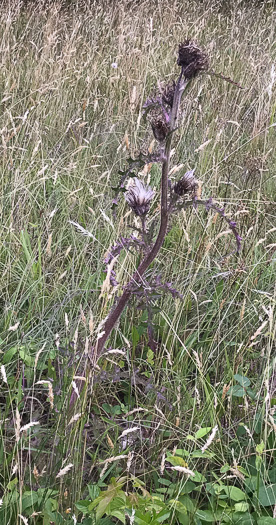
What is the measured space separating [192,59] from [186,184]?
307mm

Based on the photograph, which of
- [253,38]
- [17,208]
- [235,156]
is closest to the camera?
[17,208]

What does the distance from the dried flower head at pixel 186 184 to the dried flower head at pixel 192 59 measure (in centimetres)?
24

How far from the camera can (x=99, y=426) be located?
144 cm

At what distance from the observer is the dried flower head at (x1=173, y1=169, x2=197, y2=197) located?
131cm

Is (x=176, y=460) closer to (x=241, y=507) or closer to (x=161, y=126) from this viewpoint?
(x=241, y=507)

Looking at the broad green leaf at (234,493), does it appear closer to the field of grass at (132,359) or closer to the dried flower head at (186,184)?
the field of grass at (132,359)

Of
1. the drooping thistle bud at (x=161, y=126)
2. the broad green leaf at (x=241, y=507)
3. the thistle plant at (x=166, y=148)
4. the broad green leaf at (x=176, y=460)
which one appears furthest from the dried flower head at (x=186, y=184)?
the broad green leaf at (x=241, y=507)

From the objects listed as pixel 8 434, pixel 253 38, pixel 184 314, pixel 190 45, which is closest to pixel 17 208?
pixel 184 314

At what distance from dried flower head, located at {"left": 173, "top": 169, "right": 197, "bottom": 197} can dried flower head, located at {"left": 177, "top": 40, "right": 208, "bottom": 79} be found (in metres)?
0.24

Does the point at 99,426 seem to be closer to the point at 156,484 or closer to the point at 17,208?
the point at 156,484

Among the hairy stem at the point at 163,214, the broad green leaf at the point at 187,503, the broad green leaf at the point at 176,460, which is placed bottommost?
the broad green leaf at the point at 187,503

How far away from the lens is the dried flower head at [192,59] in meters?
1.23

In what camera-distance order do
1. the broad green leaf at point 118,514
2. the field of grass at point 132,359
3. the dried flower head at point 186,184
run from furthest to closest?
the dried flower head at point 186,184
the field of grass at point 132,359
the broad green leaf at point 118,514

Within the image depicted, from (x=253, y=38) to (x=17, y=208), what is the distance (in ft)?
12.5
